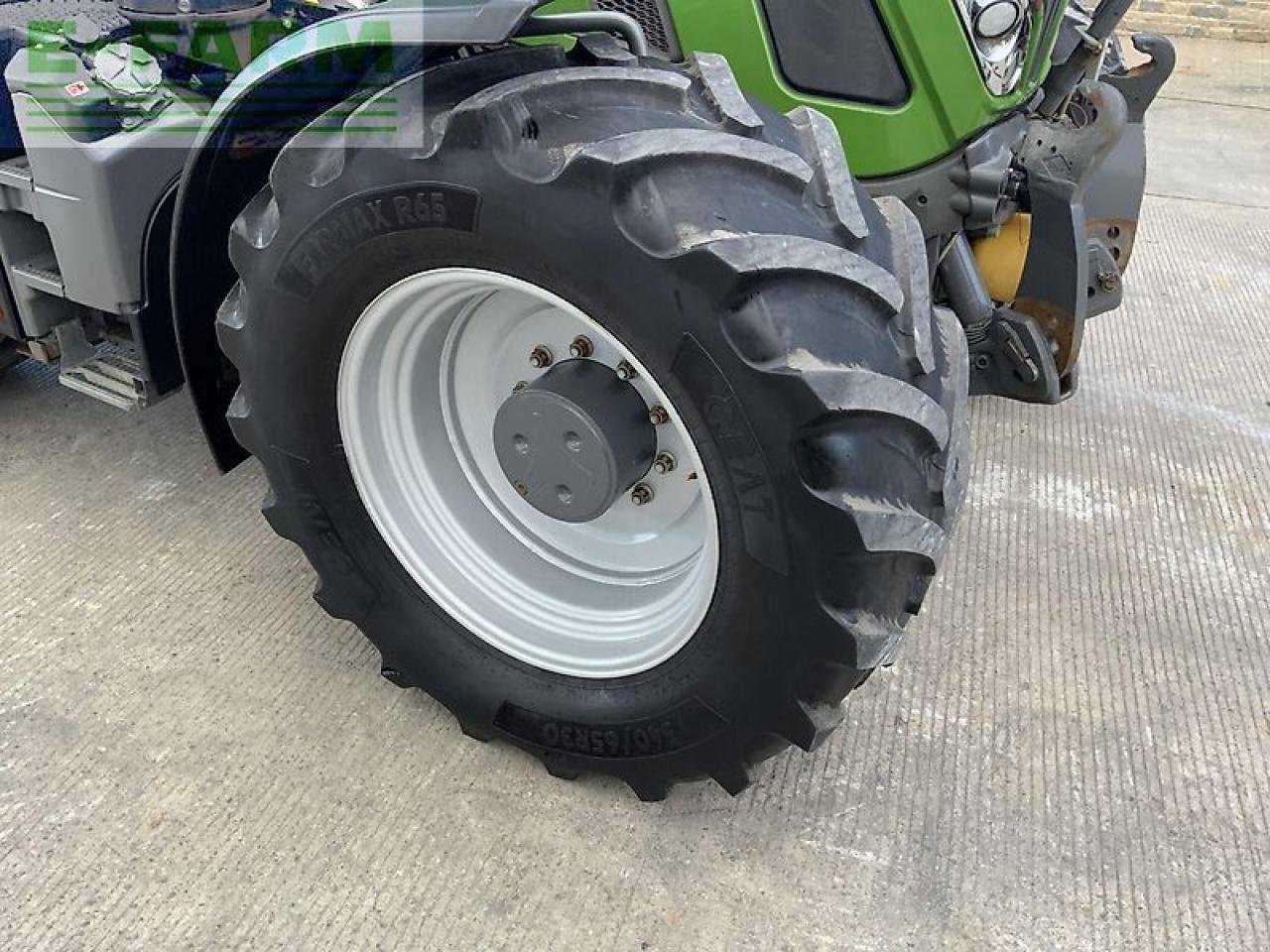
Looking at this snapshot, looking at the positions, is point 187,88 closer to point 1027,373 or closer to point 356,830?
point 356,830

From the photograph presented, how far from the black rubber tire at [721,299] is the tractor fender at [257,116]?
0.29 ft

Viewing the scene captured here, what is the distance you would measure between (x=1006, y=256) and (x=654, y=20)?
1006mm

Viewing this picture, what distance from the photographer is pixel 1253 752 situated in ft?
6.90

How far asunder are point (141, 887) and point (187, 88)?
5.26 feet

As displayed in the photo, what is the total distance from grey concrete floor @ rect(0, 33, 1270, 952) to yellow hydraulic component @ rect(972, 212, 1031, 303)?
59 cm

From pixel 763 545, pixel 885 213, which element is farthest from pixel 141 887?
pixel 885 213

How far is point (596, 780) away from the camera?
77.4 inches

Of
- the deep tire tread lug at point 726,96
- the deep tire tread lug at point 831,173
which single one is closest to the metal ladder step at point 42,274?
the deep tire tread lug at point 726,96

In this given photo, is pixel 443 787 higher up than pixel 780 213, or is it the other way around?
pixel 780 213

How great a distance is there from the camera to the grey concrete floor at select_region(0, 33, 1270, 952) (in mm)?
1735

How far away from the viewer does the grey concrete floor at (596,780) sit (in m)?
1.74

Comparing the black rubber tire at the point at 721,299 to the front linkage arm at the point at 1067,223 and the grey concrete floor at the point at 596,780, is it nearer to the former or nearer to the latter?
the grey concrete floor at the point at 596,780

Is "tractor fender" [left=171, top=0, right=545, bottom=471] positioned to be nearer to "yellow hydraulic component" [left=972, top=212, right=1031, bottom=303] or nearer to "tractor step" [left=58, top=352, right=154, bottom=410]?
"tractor step" [left=58, top=352, right=154, bottom=410]

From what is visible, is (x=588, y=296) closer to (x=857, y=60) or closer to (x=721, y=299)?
(x=721, y=299)
